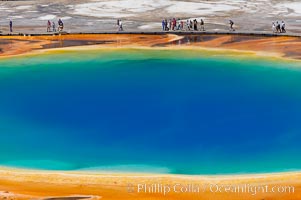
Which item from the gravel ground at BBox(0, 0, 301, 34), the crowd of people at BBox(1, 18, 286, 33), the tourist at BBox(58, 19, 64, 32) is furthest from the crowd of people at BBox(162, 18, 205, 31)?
the tourist at BBox(58, 19, 64, 32)

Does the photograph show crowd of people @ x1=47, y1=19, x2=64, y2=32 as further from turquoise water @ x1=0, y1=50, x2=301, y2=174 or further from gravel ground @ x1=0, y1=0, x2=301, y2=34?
turquoise water @ x1=0, y1=50, x2=301, y2=174

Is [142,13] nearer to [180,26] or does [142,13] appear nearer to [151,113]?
[180,26]

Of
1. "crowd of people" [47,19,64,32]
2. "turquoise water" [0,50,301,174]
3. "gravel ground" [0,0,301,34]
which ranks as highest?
"gravel ground" [0,0,301,34]

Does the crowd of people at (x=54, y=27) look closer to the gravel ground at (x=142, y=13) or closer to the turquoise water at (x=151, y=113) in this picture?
the gravel ground at (x=142, y=13)

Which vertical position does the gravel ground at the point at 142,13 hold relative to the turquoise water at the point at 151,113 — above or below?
above

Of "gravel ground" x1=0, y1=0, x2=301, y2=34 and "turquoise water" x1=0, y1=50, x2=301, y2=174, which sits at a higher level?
"gravel ground" x1=0, y1=0, x2=301, y2=34

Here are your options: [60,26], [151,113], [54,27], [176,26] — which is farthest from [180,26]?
[151,113]

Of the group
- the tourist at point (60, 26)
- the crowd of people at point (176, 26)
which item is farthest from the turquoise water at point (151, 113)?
the tourist at point (60, 26)

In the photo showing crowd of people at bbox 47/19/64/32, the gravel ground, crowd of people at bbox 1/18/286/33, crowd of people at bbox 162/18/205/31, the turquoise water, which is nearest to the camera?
the turquoise water
